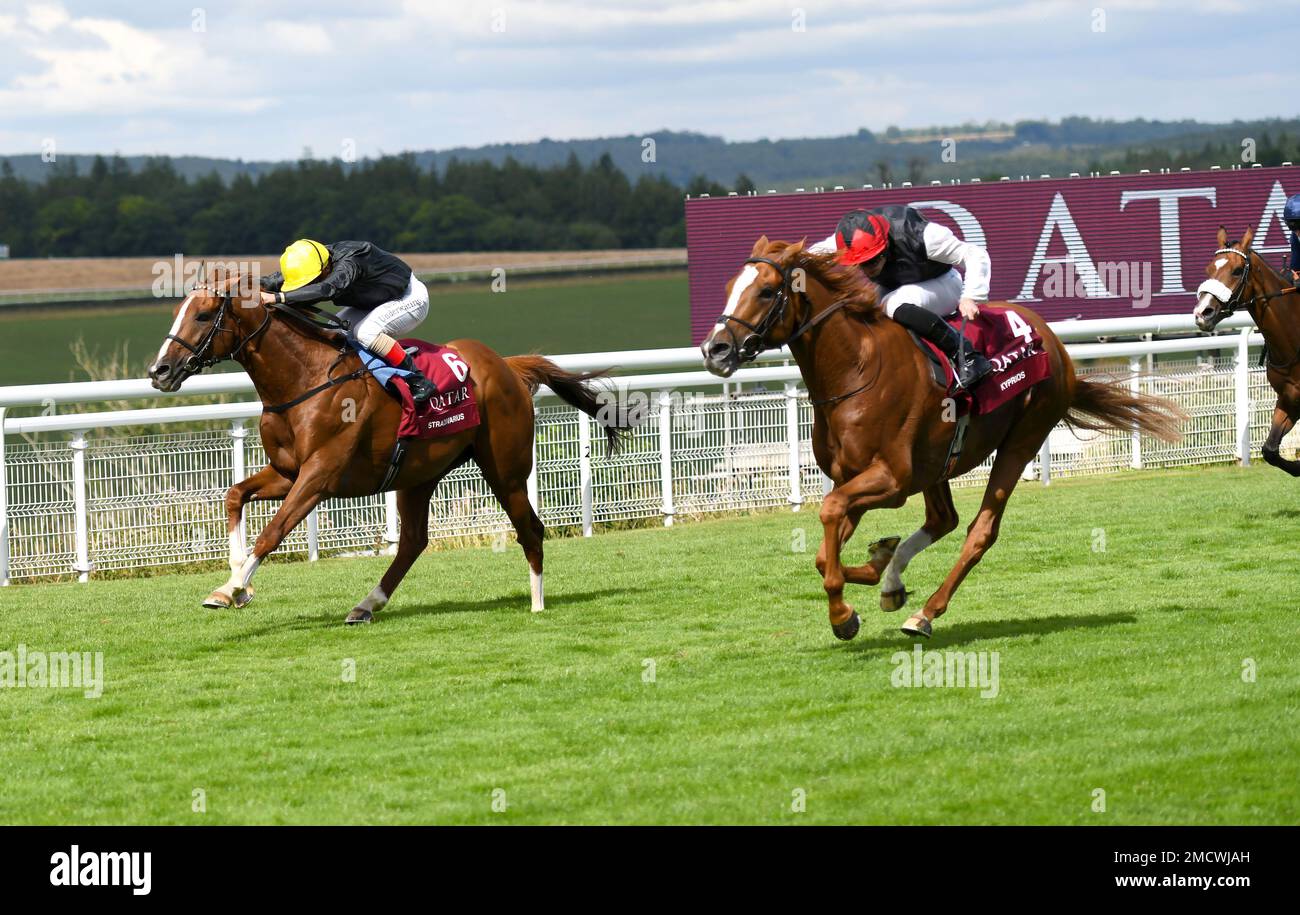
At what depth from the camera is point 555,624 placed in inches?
289

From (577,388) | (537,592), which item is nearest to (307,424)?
(537,592)

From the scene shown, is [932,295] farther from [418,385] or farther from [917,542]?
[418,385]

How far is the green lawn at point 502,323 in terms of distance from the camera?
155 feet

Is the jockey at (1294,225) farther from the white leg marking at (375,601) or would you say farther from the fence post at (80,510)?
the fence post at (80,510)

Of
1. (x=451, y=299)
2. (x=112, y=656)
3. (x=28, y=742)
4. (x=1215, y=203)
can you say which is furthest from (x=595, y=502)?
(x=451, y=299)

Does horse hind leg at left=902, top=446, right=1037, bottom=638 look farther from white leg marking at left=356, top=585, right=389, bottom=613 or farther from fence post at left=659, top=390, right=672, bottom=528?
fence post at left=659, top=390, right=672, bottom=528

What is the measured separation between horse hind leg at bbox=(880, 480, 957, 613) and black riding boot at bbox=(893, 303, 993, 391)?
1.91ft

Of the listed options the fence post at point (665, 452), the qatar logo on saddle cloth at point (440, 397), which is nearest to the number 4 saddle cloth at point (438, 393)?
the qatar logo on saddle cloth at point (440, 397)

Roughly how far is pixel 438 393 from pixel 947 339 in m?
2.42

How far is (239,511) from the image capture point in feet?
24.8

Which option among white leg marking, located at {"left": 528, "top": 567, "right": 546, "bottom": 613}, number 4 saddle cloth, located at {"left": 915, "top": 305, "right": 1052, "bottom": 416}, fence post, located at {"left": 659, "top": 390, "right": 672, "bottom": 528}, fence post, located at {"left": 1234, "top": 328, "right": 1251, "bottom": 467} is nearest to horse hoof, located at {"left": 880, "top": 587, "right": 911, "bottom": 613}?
number 4 saddle cloth, located at {"left": 915, "top": 305, "right": 1052, "bottom": 416}

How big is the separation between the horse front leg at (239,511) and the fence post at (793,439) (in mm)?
4609
